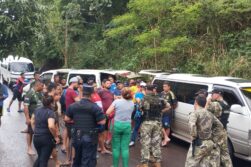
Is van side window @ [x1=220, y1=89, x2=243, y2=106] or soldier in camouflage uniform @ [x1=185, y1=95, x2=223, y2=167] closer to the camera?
soldier in camouflage uniform @ [x1=185, y1=95, x2=223, y2=167]

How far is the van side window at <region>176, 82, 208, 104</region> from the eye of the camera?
9.78 meters

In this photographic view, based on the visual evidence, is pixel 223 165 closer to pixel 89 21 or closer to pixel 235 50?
pixel 235 50

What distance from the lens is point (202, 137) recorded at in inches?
271

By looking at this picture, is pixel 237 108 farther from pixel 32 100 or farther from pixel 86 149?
pixel 32 100

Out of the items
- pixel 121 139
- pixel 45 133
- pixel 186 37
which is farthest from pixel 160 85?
pixel 186 37

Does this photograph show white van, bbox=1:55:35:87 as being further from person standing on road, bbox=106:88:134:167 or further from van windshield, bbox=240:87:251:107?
van windshield, bbox=240:87:251:107

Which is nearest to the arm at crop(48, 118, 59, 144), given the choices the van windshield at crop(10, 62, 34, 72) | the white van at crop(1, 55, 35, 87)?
the white van at crop(1, 55, 35, 87)

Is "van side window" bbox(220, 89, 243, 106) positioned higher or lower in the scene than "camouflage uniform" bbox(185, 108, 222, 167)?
higher

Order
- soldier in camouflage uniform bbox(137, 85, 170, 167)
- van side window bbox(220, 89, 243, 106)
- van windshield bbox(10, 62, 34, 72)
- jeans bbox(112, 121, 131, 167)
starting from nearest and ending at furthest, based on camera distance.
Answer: jeans bbox(112, 121, 131, 167) < soldier in camouflage uniform bbox(137, 85, 170, 167) < van side window bbox(220, 89, 243, 106) < van windshield bbox(10, 62, 34, 72)

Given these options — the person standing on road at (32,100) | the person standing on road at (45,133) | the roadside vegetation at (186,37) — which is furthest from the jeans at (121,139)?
the roadside vegetation at (186,37)

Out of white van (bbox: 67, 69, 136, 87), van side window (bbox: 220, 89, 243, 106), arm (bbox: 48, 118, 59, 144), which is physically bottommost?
arm (bbox: 48, 118, 59, 144)

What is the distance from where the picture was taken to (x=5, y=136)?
11.2m

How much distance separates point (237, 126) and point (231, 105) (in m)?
0.51

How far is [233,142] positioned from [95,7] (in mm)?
20221
